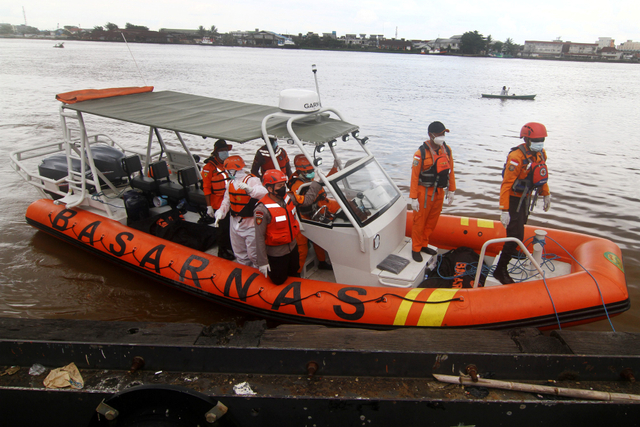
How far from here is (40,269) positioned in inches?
213

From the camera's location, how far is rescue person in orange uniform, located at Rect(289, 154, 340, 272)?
3871 millimetres

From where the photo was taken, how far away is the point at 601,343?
249 cm

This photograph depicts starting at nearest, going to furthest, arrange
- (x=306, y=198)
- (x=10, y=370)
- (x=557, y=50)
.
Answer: (x=10, y=370) < (x=306, y=198) < (x=557, y=50)

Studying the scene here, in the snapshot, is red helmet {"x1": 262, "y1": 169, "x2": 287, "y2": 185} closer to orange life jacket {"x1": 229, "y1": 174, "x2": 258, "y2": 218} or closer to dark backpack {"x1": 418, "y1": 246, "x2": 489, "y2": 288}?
orange life jacket {"x1": 229, "y1": 174, "x2": 258, "y2": 218}

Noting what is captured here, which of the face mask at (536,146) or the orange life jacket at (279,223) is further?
the face mask at (536,146)

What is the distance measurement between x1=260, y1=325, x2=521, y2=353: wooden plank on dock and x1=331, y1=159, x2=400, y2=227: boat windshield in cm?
139

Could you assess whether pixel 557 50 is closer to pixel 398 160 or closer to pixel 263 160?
pixel 398 160

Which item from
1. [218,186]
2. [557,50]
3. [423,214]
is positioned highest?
[557,50]

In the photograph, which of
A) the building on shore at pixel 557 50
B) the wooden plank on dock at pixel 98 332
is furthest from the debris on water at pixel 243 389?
the building on shore at pixel 557 50

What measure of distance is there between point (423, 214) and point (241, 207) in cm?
195

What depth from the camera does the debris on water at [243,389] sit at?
6.65ft

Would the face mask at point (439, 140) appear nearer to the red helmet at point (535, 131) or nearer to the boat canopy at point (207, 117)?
the red helmet at point (535, 131)

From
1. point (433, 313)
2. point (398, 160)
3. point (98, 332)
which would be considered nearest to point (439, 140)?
point (433, 313)

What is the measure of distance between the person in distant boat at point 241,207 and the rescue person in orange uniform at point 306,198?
0.43m
